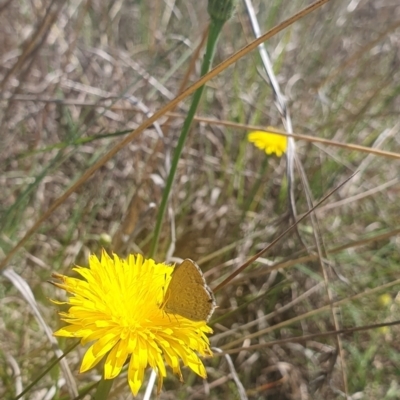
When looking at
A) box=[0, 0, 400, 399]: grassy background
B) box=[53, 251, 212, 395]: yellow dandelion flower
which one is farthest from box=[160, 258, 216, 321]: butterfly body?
box=[0, 0, 400, 399]: grassy background

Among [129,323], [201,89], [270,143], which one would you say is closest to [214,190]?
[270,143]

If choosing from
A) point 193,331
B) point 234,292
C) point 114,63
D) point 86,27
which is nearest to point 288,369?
point 234,292

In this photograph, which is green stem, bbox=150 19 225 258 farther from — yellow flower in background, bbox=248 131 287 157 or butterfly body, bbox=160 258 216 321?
yellow flower in background, bbox=248 131 287 157

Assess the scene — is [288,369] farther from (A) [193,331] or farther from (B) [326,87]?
(B) [326,87]

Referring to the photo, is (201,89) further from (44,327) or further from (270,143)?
(270,143)

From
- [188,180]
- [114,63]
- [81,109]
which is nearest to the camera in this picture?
[188,180]

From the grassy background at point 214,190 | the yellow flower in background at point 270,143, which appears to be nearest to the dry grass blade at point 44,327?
the grassy background at point 214,190
